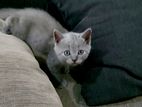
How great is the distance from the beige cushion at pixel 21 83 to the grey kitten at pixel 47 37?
348 mm

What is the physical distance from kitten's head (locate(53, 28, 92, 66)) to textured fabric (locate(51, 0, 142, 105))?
34mm

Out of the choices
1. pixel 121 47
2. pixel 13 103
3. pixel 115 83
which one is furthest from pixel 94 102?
pixel 13 103

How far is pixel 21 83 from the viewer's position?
70 centimetres

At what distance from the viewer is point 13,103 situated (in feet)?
2.16

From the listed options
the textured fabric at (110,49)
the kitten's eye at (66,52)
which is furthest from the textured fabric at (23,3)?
the kitten's eye at (66,52)

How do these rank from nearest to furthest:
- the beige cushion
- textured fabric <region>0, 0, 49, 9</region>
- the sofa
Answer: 1. the beige cushion
2. the sofa
3. textured fabric <region>0, 0, 49, 9</region>

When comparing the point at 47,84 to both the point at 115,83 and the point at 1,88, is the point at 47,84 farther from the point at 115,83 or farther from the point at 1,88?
the point at 115,83

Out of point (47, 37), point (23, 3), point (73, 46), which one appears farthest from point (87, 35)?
point (23, 3)

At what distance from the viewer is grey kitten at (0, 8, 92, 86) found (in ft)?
3.76

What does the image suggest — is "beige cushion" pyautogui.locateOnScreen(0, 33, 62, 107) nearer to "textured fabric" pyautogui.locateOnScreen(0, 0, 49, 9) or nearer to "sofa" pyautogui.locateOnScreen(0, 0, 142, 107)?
"sofa" pyautogui.locateOnScreen(0, 0, 142, 107)

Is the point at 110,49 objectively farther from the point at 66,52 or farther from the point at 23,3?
the point at 23,3

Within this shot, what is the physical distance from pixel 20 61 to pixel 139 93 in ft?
1.57

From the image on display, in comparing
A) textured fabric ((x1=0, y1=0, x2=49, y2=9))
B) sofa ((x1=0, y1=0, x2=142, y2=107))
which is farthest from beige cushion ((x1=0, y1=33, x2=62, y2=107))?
textured fabric ((x1=0, y1=0, x2=49, y2=9))

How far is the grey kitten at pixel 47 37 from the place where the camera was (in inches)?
45.2
